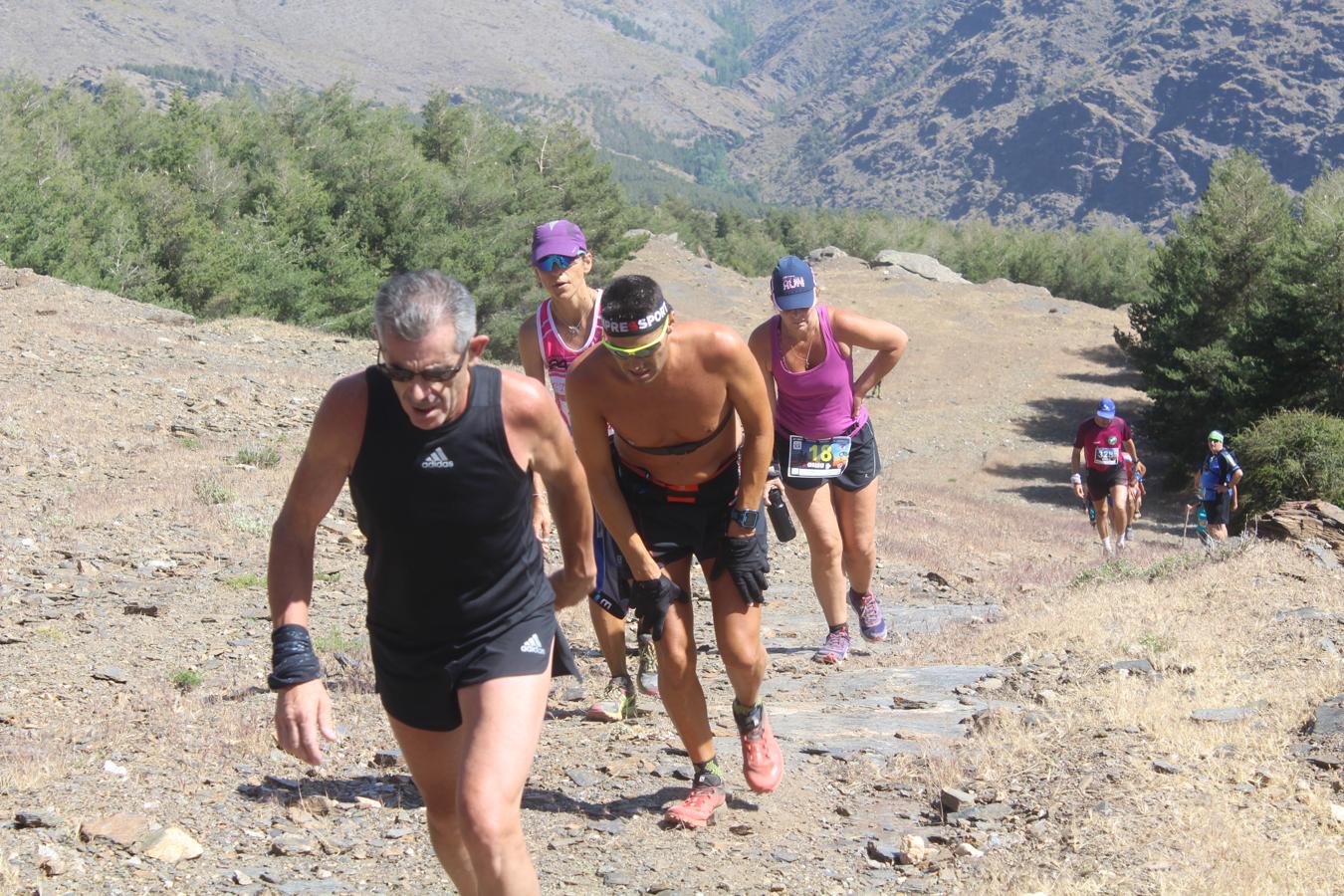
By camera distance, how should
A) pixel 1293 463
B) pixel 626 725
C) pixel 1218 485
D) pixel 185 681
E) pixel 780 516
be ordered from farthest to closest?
pixel 1293 463 < pixel 1218 485 < pixel 185 681 < pixel 626 725 < pixel 780 516

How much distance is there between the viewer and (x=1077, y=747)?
568 cm

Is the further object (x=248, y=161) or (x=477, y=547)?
(x=248, y=161)

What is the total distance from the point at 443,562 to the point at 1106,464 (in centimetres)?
1093

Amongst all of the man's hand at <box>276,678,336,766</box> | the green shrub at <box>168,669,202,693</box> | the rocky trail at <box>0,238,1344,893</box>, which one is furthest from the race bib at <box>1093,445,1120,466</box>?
the man's hand at <box>276,678,336,766</box>

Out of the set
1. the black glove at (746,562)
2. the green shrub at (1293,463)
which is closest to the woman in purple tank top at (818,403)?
the black glove at (746,562)

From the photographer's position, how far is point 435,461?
326 centimetres

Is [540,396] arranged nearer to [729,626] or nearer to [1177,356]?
[729,626]

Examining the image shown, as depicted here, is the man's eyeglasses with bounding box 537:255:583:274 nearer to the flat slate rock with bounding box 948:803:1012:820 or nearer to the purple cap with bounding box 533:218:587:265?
the purple cap with bounding box 533:218:587:265

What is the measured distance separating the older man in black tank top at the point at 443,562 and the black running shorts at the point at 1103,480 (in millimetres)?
10726

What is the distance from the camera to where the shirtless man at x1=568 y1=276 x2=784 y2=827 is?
476 cm

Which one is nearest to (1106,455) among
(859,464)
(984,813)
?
(859,464)

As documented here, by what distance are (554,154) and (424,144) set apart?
611 cm

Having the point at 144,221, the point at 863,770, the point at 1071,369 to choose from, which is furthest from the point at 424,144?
the point at 863,770

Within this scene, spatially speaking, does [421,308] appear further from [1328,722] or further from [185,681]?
[1328,722]
